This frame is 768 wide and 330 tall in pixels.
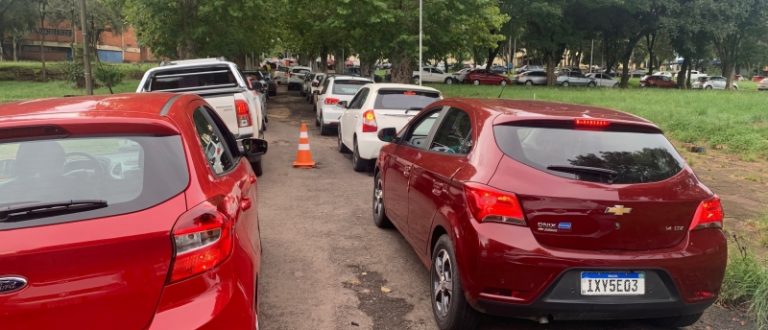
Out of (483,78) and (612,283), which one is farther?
(483,78)

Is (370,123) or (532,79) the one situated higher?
(532,79)

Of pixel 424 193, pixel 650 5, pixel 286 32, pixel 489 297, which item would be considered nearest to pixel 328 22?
pixel 286 32

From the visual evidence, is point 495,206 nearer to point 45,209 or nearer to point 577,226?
point 577,226

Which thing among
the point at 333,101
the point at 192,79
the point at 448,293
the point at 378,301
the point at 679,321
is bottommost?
the point at 378,301

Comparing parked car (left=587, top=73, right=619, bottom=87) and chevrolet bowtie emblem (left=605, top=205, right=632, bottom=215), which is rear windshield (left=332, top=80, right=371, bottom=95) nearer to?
chevrolet bowtie emblem (left=605, top=205, right=632, bottom=215)

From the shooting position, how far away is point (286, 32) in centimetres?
3184

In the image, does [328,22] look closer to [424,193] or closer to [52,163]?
[424,193]

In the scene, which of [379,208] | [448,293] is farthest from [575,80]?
[448,293]

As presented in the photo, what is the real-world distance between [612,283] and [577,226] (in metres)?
0.40

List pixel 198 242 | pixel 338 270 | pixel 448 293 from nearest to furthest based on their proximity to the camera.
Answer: pixel 198 242 → pixel 448 293 → pixel 338 270

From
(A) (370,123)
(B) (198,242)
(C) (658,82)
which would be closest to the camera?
(B) (198,242)

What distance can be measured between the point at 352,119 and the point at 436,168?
6.33m

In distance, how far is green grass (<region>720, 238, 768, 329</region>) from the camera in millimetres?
4168

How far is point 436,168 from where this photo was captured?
425cm
